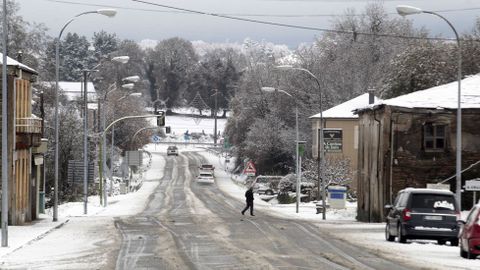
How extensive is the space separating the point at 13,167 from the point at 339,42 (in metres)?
72.8

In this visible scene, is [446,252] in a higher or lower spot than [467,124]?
lower

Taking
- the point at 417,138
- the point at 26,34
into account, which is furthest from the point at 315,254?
the point at 26,34

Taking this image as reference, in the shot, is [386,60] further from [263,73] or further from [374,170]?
[374,170]

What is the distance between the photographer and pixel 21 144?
131 feet

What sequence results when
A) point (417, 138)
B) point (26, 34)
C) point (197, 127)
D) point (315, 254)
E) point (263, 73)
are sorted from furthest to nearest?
point (197, 127)
point (263, 73)
point (26, 34)
point (417, 138)
point (315, 254)

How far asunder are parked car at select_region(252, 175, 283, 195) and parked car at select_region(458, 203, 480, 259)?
65710 mm

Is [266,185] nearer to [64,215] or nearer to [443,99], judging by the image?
[64,215]

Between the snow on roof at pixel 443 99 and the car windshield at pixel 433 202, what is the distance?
620 inches

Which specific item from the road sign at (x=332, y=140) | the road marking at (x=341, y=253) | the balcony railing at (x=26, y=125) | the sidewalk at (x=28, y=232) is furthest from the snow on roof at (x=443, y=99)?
the sidewalk at (x=28, y=232)

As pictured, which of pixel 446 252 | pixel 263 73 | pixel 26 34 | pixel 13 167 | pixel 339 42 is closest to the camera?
pixel 446 252

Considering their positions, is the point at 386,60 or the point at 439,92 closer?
the point at 439,92

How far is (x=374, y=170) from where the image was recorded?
48.2m

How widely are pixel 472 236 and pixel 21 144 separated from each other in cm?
2191

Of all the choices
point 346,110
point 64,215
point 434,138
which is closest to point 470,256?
point 434,138
